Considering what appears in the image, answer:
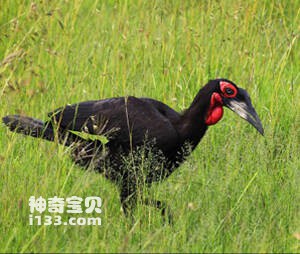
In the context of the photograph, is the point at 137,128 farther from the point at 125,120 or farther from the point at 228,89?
the point at 228,89

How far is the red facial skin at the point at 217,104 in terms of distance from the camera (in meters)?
4.57

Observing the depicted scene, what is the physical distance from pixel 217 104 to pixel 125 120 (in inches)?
20.2

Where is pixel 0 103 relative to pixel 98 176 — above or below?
above

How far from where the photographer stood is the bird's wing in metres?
4.62

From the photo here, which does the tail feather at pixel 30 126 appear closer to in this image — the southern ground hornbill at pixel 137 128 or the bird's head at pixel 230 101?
the southern ground hornbill at pixel 137 128

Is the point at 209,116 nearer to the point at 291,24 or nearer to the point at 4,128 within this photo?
the point at 4,128

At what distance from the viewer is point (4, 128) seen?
508 cm

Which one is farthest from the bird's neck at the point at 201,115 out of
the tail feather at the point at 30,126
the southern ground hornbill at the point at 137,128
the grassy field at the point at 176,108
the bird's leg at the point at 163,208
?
the tail feather at the point at 30,126

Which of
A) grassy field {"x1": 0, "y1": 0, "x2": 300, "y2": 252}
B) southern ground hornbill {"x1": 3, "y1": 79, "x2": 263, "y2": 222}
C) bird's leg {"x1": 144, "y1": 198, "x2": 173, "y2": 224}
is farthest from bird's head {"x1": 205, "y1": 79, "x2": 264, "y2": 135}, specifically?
bird's leg {"x1": 144, "y1": 198, "x2": 173, "y2": 224}

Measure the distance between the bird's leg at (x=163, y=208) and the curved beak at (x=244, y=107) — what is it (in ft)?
2.09

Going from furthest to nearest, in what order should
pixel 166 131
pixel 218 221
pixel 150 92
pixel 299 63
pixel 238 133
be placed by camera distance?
1. pixel 299 63
2. pixel 150 92
3. pixel 238 133
4. pixel 166 131
5. pixel 218 221

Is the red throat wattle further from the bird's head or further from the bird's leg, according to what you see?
the bird's leg

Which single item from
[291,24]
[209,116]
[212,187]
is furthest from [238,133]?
[291,24]

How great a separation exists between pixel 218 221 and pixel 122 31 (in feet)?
8.62
